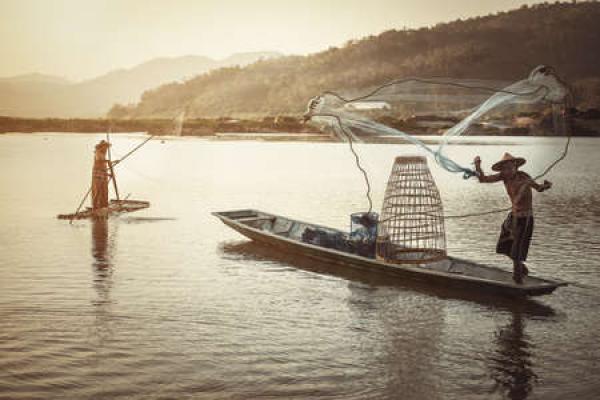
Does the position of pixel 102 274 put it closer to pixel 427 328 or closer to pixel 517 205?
pixel 427 328

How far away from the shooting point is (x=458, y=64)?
10956 cm

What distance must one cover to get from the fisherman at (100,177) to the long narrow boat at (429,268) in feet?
15.4

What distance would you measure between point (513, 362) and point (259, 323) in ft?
10.7

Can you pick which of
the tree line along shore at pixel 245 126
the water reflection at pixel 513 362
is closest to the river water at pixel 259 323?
the water reflection at pixel 513 362

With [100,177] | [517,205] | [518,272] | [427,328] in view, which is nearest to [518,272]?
[518,272]

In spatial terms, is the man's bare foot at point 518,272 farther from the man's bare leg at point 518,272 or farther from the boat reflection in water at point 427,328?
the boat reflection in water at point 427,328

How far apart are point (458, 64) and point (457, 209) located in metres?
93.2

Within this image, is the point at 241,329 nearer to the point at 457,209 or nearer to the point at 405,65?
the point at 457,209

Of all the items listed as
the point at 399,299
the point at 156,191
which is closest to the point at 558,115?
the point at 399,299

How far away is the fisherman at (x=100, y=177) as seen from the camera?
16797 mm

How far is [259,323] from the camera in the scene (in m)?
8.88

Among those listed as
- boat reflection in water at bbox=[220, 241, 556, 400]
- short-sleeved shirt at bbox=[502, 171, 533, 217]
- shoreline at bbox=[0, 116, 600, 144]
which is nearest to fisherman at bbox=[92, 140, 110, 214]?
boat reflection in water at bbox=[220, 241, 556, 400]

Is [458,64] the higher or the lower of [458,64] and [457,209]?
the higher

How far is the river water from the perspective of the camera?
22.6 feet
